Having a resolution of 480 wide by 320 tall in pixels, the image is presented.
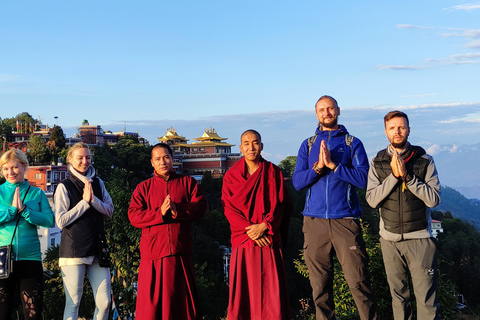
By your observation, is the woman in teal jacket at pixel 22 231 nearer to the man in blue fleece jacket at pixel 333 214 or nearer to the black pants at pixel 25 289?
the black pants at pixel 25 289

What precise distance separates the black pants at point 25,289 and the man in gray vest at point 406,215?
8.67 ft

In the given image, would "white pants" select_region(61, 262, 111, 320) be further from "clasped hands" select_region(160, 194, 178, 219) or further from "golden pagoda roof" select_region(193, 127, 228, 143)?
"golden pagoda roof" select_region(193, 127, 228, 143)

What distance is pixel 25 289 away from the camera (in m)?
3.93

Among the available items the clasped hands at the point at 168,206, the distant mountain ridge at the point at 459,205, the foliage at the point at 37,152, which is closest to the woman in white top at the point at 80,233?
the clasped hands at the point at 168,206

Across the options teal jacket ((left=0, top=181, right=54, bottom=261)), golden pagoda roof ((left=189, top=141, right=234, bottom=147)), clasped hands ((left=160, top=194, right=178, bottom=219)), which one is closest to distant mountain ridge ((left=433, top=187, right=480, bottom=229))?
golden pagoda roof ((left=189, top=141, right=234, bottom=147))

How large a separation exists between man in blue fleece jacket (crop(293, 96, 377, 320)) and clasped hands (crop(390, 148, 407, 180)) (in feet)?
1.04

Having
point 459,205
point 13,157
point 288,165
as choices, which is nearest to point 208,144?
point 288,165

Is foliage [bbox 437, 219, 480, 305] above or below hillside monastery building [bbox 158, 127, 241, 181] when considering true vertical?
below

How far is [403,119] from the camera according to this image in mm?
3916

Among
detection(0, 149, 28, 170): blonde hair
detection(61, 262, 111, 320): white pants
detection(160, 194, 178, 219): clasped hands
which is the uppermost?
detection(0, 149, 28, 170): blonde hair

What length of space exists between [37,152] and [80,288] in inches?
1423

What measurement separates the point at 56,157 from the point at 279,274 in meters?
37.6

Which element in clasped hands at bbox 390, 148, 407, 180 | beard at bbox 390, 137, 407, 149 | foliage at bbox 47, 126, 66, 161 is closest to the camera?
clasped hands at bbox 390, 148, 407, 180

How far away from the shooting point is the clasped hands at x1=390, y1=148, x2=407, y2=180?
3734mm
